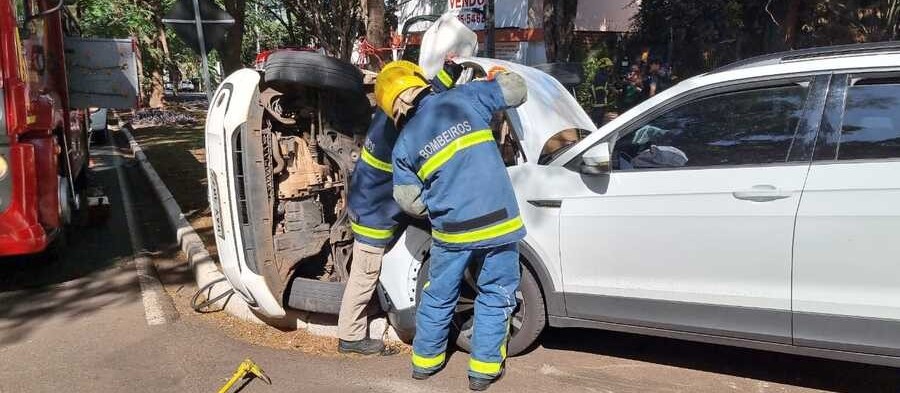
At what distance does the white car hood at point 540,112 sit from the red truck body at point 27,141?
3066mm

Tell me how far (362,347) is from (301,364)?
37cm

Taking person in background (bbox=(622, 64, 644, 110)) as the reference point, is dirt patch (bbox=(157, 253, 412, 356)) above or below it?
below

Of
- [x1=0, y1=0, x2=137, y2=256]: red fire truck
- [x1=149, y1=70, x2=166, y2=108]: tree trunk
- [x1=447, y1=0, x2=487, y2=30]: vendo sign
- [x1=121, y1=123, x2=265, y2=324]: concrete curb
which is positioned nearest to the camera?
[x1=0, y1=0, x2=137, y2=256]: red fire truck

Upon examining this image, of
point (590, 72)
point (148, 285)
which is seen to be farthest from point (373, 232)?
point (590, 72)

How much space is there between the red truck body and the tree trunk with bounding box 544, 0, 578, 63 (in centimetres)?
623

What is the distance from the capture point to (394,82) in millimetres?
3746

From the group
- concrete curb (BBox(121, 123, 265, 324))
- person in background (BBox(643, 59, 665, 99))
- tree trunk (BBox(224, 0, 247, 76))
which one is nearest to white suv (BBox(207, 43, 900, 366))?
concrete curb (BBox(121, 123, 265, 324))

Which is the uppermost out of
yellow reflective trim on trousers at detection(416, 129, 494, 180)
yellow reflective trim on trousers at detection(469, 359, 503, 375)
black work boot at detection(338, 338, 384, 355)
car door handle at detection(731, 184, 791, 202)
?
yellow reflective trim on trousers at detection(416, 129, 494, 180)

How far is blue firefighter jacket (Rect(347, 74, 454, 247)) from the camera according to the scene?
3.99 m

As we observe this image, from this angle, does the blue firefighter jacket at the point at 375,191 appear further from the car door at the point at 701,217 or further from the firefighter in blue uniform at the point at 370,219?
the car door at the point at 701,217

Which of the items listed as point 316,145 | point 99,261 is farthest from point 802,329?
point 99,261

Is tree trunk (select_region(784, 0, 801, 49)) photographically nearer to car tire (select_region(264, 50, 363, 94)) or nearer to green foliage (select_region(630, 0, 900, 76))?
green foliage (select_region(630, 0, 900, 76))

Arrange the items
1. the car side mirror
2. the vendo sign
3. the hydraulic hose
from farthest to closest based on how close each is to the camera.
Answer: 1. the vendo sign
2. the hydraulic hose
3. the car side mirror

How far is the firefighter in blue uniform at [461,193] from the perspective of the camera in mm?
3574
